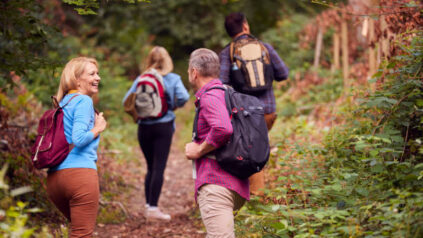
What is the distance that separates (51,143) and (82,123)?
275mm

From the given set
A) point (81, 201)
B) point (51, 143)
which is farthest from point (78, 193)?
point (51, 143)

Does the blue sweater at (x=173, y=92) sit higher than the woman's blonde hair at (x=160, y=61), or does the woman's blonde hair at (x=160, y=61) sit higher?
the woman's blonde hair at (x=160, y=61)

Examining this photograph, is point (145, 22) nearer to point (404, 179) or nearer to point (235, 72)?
point (235, 72)

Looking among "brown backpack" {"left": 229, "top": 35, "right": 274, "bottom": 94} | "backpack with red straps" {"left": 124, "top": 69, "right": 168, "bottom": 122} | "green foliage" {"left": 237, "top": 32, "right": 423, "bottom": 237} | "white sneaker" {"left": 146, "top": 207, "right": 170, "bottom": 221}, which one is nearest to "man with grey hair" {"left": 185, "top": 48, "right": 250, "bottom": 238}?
"green foliage" {"left": 237, "top": 32, "right": 423, "bottom": 237}

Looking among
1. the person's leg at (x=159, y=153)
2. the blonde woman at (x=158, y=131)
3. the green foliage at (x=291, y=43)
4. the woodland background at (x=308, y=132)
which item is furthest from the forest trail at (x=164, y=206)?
the green foliage at (x=291, y=43)

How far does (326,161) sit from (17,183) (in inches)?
139

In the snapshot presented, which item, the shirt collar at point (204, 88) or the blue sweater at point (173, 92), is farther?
the blue sweater at point (173, 92)

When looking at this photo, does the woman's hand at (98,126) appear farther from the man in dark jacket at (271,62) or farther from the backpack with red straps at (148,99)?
the backpack with red straps at (148,99)

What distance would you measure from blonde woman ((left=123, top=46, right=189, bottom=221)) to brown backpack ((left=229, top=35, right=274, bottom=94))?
1.07 meters

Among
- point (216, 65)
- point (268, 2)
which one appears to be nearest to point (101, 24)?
point (268, 2)

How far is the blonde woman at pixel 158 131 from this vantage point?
17.4 feet

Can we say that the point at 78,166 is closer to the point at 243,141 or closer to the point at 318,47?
the point at 243,141

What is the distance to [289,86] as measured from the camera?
1062cm

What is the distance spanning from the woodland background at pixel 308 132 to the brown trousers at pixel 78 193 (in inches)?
14.1
